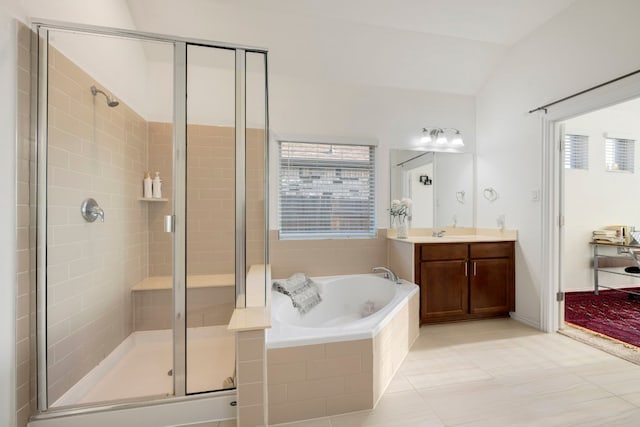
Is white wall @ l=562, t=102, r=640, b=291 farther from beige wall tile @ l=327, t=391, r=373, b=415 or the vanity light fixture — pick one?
beige wall tile @ l=327, t=391, r=373, b=415

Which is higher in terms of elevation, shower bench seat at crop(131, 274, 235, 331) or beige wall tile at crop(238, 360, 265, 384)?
shower bench seat at crop(131, 274, 235, 331)

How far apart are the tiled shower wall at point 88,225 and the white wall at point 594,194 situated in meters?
4.89

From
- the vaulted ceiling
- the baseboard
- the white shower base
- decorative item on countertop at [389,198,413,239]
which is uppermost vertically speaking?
the vaulted ceiling

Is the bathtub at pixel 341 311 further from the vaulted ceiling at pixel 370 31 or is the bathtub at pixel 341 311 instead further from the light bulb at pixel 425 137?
the vaulted ceiling at pixel 370 31

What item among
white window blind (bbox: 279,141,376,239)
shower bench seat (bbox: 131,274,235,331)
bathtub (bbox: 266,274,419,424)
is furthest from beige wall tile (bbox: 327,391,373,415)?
white window blind (bbox: 279,141,376,239)

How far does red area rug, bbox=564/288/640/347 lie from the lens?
2449mm

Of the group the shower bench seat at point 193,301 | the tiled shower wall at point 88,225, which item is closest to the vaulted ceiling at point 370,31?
the tiled shower wall at point 88,225

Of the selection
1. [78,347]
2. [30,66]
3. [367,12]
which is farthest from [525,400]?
[30,66]

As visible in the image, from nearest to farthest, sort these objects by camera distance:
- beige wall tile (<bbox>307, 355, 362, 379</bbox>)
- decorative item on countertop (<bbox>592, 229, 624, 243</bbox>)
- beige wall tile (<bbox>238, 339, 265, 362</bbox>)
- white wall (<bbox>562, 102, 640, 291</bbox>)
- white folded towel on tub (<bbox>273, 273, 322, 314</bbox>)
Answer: beige wall tile (<bbox>238, 339, 265, 362</bbox>) → beige wall tile (<bbox>307, 355, 362, 379</bbox>) → white folded towel on tub (<bbox>273, 273, 322, 314</bbox>) → decorative item on countertop (<bbox>592, 229, 624, 243</bbox>) → white wall (<bbox>562, 102, 640, 291</bbox>)

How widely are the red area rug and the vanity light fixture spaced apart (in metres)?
2.20

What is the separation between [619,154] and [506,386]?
13.2 ft

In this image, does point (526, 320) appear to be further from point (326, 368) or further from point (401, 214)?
point (326, 368)

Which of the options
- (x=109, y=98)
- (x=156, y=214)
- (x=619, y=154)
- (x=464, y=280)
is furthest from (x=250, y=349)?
(x=619, y=154)

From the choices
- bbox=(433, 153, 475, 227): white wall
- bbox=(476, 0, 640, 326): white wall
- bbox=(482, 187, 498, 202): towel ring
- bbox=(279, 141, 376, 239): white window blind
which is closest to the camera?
bbox=(476, 0, 640, 326): white wall
